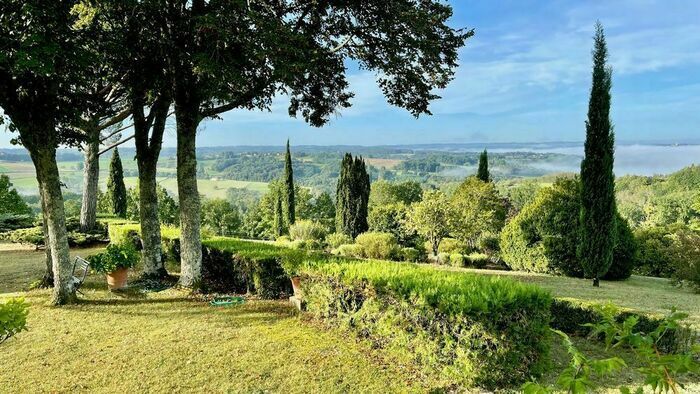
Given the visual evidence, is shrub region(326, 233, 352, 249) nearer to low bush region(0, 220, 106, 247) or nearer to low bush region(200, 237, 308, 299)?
low bush region(0, 220, 106, 247)

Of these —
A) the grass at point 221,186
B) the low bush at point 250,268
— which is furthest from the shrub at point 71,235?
the grass at point 221,186

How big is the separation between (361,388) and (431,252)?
52.4ft

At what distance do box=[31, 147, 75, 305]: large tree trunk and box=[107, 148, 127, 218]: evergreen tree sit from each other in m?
16.9

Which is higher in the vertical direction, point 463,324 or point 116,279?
point 463,324

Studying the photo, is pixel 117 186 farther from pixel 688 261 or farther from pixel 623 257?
pixel 688 261

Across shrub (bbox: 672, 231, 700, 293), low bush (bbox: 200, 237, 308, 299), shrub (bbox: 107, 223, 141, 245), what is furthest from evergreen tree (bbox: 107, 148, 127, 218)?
shrub (bbox: 672, 231, 700, 293)

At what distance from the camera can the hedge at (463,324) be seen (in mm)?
4422

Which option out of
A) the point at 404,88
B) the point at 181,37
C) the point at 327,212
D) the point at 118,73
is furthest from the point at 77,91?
the point at 327,212

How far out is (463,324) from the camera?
449 centimetres

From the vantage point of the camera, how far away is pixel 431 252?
20.0m

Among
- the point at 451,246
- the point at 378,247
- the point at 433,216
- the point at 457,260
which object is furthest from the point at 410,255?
the point at 457,260

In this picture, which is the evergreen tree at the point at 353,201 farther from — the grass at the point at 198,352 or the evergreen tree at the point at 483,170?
the grass at the point at 198,352

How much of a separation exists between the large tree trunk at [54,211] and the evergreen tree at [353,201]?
789 inches

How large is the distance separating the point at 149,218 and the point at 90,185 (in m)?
9.58
